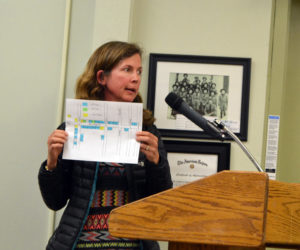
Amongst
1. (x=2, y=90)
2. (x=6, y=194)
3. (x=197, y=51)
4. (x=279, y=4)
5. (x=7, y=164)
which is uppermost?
(x=279, y=4)

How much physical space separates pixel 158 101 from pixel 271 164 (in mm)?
713

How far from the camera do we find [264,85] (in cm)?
219

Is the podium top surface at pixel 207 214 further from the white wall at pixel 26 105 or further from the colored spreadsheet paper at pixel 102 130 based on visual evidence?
the white wall at pixel 26 105

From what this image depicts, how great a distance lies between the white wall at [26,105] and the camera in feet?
7.05

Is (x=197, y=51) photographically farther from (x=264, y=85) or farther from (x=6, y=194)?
(x=6, y=194)

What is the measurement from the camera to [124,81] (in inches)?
67.4

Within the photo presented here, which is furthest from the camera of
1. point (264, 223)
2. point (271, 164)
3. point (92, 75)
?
point (271, 164)

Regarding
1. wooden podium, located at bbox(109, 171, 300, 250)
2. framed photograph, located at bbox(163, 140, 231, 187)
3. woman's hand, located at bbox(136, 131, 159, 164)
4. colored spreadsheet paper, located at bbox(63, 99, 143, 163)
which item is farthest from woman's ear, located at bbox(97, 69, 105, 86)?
wooden podium, located at bbox(109, 171, 300, 250)

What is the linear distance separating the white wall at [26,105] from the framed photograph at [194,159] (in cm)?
71

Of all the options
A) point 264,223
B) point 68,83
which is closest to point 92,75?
point 68,83

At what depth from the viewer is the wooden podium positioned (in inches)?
28.7

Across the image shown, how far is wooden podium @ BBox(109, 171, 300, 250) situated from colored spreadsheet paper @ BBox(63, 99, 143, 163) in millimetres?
679

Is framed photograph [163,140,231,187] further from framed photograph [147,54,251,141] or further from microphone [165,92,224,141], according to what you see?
microphone [165,92,224,141]

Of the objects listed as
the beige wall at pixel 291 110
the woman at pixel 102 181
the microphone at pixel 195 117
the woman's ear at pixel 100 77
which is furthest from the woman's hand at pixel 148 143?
the beige wall at pixel 291 110
